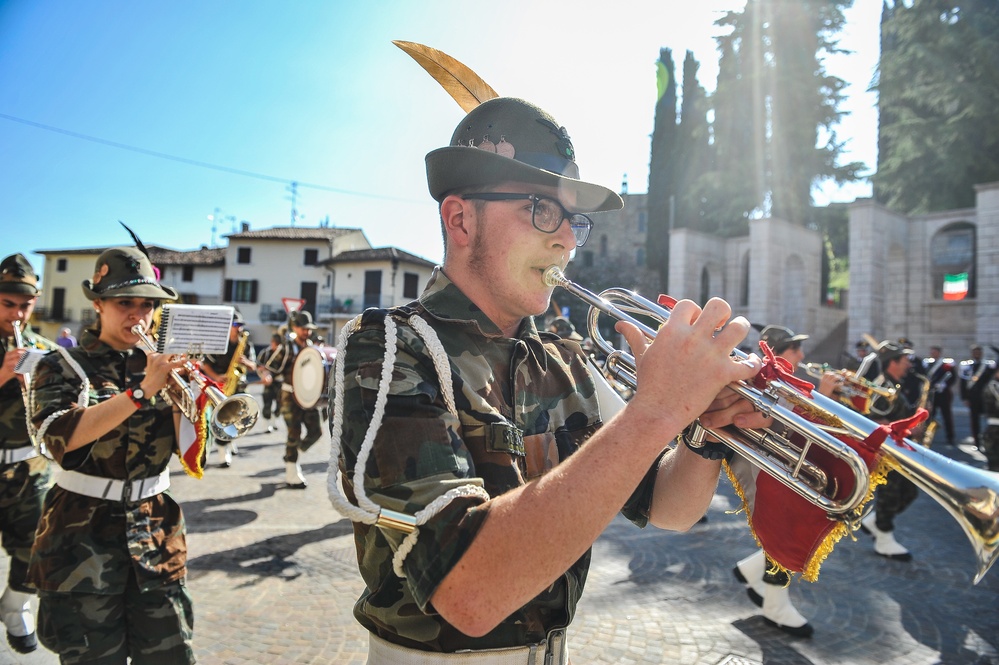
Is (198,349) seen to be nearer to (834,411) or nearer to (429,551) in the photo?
(429,551)

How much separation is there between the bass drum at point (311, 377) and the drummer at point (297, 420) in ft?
0.64

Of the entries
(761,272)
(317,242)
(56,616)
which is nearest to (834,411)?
(56,616)

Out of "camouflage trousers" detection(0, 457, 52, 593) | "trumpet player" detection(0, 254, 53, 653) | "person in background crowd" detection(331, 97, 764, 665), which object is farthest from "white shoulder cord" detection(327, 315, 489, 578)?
"camouflage trousers" detection(0, 457, 52, 593)

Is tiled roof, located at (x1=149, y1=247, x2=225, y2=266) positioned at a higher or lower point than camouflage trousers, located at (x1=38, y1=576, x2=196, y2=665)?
higher

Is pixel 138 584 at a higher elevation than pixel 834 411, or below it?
below

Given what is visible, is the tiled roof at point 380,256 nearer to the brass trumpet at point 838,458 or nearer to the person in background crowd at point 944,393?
the person in background crowd at point 944,393

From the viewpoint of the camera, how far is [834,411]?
1.61m

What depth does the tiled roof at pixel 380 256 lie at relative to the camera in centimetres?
4634

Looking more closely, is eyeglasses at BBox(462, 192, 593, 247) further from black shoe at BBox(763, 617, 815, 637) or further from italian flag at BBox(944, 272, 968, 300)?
italian flag at BBox(944, 272, 968, 300)

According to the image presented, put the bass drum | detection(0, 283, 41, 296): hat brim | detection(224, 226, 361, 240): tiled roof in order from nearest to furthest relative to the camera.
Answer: detection(0, 283, 41, 296): hat brim, the bass drum, detection(224, 226, 361, 240): tiled roof

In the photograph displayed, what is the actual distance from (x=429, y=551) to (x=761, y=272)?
2571 cm

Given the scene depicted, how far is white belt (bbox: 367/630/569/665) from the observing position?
1561 mm

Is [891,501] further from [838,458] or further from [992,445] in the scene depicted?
[838,458]

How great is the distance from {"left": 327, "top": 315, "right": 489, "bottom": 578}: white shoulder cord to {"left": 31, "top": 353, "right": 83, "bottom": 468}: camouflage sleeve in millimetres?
2097
